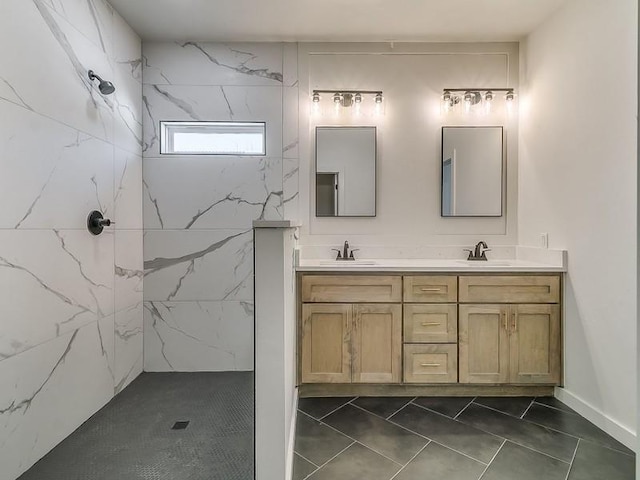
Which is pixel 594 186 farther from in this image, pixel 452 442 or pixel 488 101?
pixel 452 442

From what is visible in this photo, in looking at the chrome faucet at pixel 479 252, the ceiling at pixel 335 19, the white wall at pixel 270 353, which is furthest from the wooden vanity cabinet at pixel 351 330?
the ceiling at pixel 335 19

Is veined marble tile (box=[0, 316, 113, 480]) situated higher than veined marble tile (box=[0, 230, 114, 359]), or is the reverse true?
veined marble tile (box=[0, 230, 114, 359])

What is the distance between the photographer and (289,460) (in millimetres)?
1597

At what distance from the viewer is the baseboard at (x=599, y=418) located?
1.80 meters

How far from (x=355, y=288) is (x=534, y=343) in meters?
1.23

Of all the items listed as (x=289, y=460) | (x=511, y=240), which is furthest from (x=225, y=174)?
(x=511, y=240)

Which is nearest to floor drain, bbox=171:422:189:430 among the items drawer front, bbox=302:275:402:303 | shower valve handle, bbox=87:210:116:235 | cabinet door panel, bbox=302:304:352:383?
cabinet door panel, bbox=302:304:352:383

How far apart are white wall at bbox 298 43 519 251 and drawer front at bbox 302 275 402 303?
0.54 m

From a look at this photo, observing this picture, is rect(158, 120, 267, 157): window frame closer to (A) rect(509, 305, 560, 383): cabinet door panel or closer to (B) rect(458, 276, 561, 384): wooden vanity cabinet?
(B) rect(458, 276, 561, 384): wooden vanity cabinet

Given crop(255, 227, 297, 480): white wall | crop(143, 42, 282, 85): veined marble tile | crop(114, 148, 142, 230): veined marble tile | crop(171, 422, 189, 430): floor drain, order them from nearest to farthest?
crop(255, 227, 297, 480): white wall < crop(171, 422, 189, 430): floor drain < crop(114, 148, 142, 230): veined marble tile < crop(143, 42, 282, 85): veined marble tile

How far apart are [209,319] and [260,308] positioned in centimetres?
172

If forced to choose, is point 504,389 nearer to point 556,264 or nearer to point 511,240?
point 556,264

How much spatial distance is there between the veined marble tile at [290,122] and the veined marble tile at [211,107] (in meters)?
0.04

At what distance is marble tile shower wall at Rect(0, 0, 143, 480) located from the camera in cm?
155
